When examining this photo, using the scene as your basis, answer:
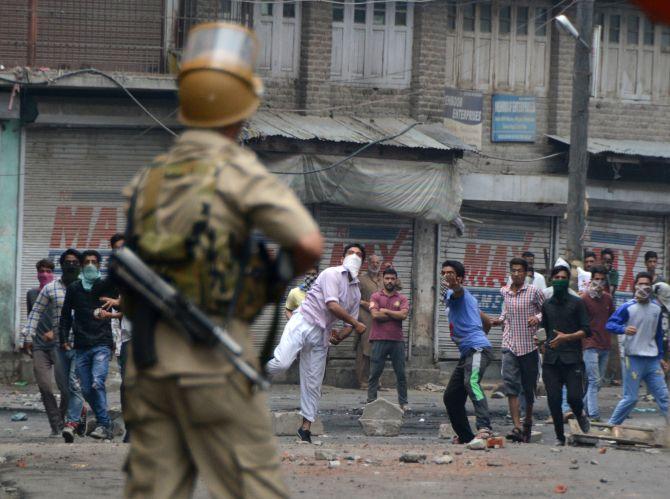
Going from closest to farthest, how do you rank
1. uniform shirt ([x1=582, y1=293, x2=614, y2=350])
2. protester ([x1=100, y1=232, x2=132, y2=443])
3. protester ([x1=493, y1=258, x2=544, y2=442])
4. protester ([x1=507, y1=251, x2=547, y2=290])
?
protester ([x1=100, y1=232, x2=132, y2=443])
protester ([x1=493, y1=258, x2=544, y2=442])
uniform shirt ([x1=582, y1=293, x2=614, y2=350])
protester ([x1=507, y1=251, x2=547, y2=290])

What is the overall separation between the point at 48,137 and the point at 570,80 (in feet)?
26.6

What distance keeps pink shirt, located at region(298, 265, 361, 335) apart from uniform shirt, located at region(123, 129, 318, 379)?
7318 mm

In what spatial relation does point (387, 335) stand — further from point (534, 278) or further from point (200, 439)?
point (200, 439)

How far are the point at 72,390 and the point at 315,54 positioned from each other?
902 cm

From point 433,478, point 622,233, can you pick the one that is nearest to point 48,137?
point 622,233

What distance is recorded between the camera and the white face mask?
11836 millimetres

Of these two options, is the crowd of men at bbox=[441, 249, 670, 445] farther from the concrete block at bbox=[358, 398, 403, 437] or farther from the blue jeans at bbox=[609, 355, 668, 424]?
the concrete block at bbox=[358, 398, 403, 437]

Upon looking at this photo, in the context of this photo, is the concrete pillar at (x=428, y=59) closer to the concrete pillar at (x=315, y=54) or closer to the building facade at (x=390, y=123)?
the building facade at (x=390, y=123)

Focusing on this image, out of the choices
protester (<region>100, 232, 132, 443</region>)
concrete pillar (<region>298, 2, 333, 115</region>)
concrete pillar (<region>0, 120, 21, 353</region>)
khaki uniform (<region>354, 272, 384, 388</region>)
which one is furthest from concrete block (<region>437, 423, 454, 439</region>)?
concrete pillar (<region>298, 2, 333, 115</region>)

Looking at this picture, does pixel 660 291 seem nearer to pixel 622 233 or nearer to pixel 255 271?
pixel 622 233

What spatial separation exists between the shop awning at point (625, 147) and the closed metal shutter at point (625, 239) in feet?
3.77

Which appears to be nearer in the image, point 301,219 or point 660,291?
point 301,219

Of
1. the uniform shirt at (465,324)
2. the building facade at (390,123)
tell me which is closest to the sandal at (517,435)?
the uniform shirt at (465,324)

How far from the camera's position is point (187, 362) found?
4051 mm
